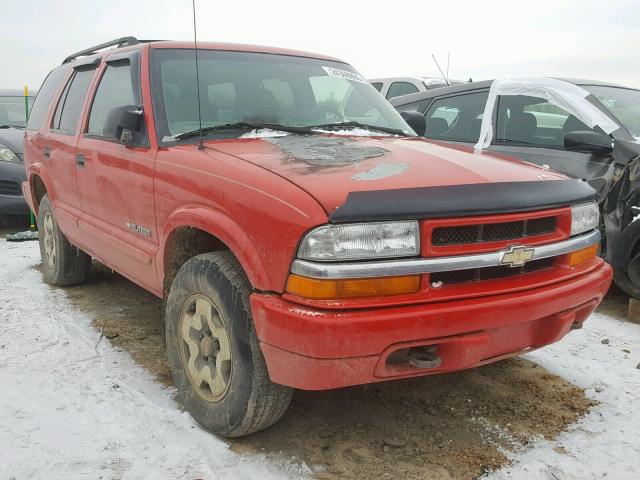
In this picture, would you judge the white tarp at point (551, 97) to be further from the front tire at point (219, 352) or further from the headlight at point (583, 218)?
the front tire at point (219, 352)

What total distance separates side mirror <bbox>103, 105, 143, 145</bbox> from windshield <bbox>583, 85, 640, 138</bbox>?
11.9 ft

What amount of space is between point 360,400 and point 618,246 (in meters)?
2.46

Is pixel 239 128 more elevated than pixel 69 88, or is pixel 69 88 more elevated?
pixel 69 88

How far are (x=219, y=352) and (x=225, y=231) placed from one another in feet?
1.78

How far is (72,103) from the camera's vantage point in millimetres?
4469

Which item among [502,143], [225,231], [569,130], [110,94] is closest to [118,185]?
[110,94]

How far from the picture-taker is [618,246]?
4270 mm

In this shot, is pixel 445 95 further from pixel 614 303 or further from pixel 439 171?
pixel 439 171

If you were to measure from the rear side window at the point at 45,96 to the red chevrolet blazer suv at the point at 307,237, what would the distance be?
1721mm

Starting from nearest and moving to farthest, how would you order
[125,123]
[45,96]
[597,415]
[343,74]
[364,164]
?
[364,164]
[597,415]
[125,123]
[343,74]
[45,96]

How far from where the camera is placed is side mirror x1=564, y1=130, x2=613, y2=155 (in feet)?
14.1

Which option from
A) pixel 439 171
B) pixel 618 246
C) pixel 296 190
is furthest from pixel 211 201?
pixel 618 246

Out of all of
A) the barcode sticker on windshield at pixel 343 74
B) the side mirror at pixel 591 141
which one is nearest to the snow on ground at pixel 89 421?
the barcode sticker on windshield at pixel 343 74

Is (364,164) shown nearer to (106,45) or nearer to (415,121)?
(415,121)
